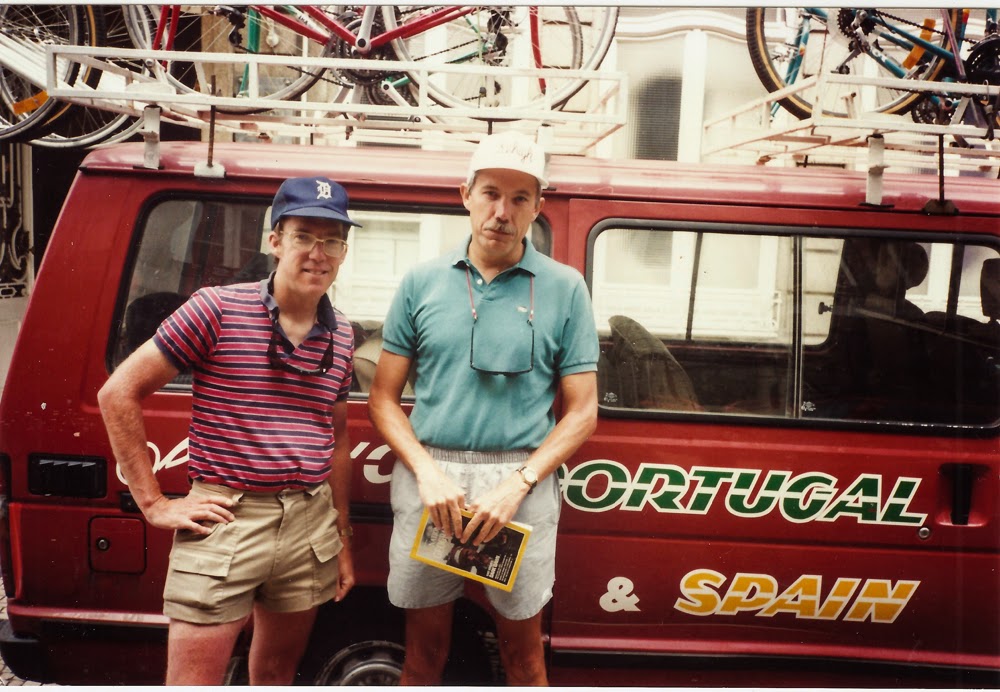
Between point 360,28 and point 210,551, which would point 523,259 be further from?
point 360,28

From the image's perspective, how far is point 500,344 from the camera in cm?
193

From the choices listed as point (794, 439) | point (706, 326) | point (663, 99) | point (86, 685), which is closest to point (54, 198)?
point (86, 685)

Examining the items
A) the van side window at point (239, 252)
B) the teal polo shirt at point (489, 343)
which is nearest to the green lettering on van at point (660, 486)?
the teal polo shirt at point (489, 343)

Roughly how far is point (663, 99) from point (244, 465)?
3199 mm

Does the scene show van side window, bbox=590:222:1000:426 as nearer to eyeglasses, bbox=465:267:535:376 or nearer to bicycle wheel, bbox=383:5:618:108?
eyeglasses, bbox=465:267:535:376

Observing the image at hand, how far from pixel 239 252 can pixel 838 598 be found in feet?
7.32

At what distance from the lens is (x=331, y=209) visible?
1.89 metres

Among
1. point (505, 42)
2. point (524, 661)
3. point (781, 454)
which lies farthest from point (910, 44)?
point (524, 661)

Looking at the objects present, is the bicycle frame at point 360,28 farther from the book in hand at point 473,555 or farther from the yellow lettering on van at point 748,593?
the yellow lettering on van at point 748,593

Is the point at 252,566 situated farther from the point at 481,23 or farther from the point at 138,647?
the point at 481,23

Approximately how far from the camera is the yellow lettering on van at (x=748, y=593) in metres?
2.22

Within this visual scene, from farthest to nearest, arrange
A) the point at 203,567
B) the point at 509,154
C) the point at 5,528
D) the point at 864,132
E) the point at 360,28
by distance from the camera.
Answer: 1. the point at 360,28
2. the point at 864,132
3. the point at 5,528
4. the point at 509,154
5. the point at 203,567

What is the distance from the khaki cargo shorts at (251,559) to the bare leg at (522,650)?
59 centimetres

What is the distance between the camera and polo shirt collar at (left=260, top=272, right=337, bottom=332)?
1.85 m
